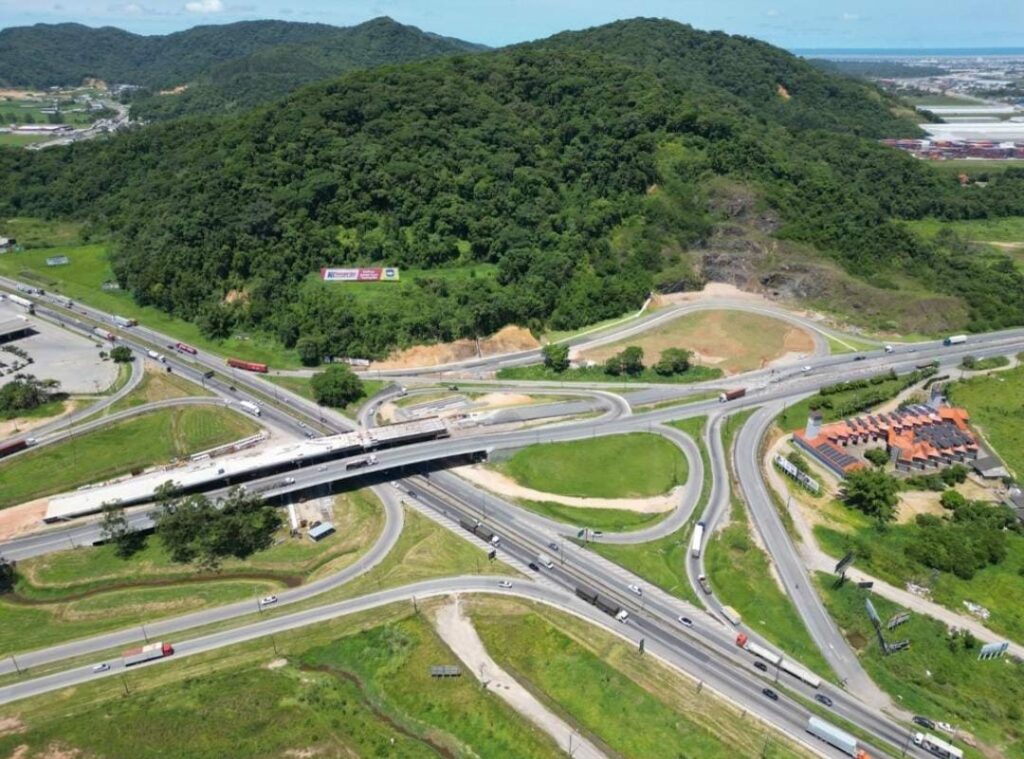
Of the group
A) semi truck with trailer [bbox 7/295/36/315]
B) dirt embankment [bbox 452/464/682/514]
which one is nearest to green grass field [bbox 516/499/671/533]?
dirt embankment [bbox 452/464/682/514]

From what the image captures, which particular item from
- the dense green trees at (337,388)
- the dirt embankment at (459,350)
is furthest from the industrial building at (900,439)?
the dense green trees at (337,388)

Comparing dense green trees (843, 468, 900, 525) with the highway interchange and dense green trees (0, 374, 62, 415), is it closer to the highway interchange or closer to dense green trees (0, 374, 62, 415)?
the highway interchange

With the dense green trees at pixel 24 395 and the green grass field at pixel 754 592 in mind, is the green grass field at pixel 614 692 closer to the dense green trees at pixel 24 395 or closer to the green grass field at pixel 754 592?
the green grass field at pixel 754 592

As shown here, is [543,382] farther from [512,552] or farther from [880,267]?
[880,267]

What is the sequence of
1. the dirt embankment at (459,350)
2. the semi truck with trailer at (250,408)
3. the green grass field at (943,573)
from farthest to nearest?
the dirt embankment at (459,350) < the semi truck with trailer at (250,408) < the green grass field at (943,573)

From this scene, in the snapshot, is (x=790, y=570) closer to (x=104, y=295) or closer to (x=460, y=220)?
(x=460, y=220)
